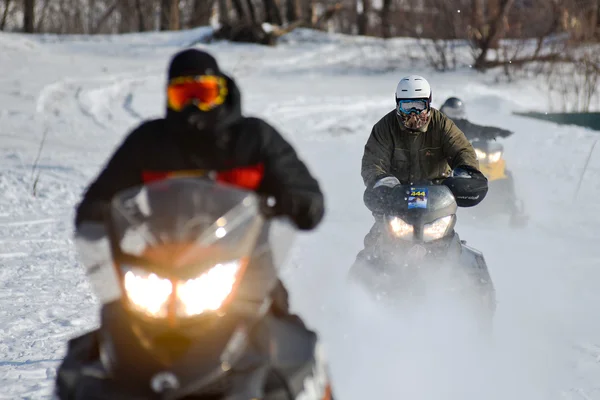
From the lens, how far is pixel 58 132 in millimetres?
16172

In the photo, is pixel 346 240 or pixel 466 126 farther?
pixel 466 126

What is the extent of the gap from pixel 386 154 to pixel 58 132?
1149cm

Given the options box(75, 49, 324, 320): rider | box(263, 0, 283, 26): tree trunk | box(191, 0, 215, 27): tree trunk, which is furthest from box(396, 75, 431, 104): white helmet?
box(191, 0, 215, 27): tree trunk

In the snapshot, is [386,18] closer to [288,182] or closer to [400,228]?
[400,228]

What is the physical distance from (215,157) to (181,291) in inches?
29.6

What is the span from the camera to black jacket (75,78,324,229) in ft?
9.55

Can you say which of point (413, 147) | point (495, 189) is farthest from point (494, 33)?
point (413, 147)

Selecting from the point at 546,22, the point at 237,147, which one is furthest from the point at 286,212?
the point at 546,22

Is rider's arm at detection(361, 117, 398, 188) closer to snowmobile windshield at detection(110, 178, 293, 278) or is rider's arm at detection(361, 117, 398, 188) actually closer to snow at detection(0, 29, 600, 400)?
snow at detection(0, 29, 600, 400)

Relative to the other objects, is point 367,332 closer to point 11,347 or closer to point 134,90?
point 11,347

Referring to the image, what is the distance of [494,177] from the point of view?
422 inches

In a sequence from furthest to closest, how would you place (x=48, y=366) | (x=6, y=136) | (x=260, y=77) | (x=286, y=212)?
(x=260, y=77), (x=6, y=136), (x=48, y=366), (x=286, y=212)

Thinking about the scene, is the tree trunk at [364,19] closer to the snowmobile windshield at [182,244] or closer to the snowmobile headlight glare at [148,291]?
the snowmobile windshield at [182,244]

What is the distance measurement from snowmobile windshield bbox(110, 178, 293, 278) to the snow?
221cm
